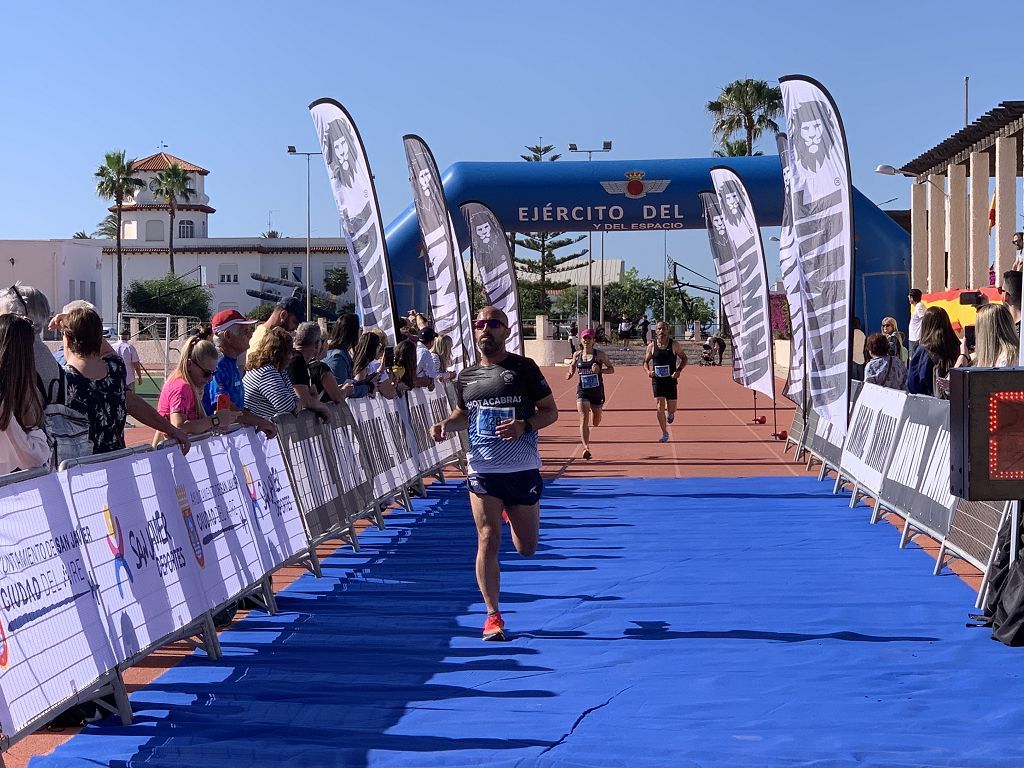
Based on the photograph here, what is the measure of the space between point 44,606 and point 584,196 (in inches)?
1053

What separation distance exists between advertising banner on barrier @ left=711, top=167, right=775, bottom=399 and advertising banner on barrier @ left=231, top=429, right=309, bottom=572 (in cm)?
1256

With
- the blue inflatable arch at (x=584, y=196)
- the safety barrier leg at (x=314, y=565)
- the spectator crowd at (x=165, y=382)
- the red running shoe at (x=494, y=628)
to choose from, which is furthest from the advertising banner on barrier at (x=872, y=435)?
the blue inflatable arch at (x=584, y=196)

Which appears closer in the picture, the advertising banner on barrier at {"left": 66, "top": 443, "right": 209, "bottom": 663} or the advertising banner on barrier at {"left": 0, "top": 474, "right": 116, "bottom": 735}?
the advertising banner on barrier at {"left": 0, "top": 474, "right": 116, "bottom": 735}

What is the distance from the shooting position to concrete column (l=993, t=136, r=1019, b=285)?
33.0 m

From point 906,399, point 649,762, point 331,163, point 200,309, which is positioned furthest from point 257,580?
point 200,309

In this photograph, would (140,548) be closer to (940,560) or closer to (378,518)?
(940,560)

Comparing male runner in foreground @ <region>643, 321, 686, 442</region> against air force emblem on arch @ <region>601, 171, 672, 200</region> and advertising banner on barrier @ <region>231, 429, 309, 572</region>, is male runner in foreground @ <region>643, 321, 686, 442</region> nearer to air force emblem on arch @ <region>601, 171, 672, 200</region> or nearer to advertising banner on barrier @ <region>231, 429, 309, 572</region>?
air force emblem on arch @ <region>601, 171, 672, 200</region>

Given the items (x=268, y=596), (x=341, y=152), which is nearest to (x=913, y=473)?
(x=268, y=596)

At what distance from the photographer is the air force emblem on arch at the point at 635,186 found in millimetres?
31234

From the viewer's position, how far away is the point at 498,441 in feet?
26.3

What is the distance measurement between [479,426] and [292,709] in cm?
231

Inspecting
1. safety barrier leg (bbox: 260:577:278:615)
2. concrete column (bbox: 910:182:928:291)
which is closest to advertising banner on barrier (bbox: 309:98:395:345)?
safety barrier leg (bbox: 260:577:278:615)

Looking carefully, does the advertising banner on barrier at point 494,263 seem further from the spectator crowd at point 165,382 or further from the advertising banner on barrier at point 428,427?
the spectator crowd at point 165,382

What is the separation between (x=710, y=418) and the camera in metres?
28.1
